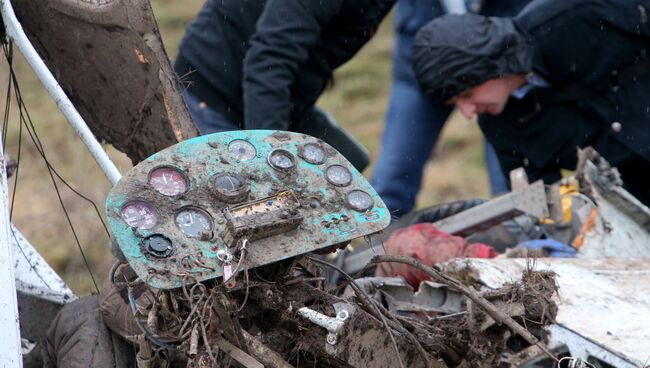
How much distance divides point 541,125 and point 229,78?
4.13 ft

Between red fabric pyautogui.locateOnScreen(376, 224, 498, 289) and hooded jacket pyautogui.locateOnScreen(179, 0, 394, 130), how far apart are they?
0.85 metres

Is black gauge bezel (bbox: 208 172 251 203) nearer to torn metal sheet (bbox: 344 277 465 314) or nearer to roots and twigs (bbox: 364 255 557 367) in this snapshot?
roots and twigs (bbox: 364 255 557 367)

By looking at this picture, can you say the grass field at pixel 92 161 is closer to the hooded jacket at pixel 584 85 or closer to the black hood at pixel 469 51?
the black hood at pixel 469 51

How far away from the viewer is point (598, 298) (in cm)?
306

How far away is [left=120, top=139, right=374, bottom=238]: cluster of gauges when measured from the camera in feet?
7.32

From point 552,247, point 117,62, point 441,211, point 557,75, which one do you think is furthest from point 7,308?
point 557,75

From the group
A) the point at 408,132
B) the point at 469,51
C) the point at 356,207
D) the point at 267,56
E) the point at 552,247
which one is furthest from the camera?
the point at 408,132

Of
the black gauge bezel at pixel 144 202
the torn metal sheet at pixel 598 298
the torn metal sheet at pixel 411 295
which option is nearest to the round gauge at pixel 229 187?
the black gauge bezel at pixel 144 202

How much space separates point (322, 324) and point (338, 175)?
369 millimetres

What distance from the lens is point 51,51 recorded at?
113 inches

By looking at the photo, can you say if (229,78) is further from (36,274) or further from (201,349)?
(201,349)

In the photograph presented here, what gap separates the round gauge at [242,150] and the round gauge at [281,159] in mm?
44

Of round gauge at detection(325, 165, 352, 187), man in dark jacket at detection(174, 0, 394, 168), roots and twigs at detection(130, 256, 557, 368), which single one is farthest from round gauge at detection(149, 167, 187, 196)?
man in dark jacket at detection(174, 0, 394, 168)

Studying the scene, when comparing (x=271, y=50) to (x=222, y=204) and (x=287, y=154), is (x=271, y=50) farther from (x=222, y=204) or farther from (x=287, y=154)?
(x=222, y=204)
